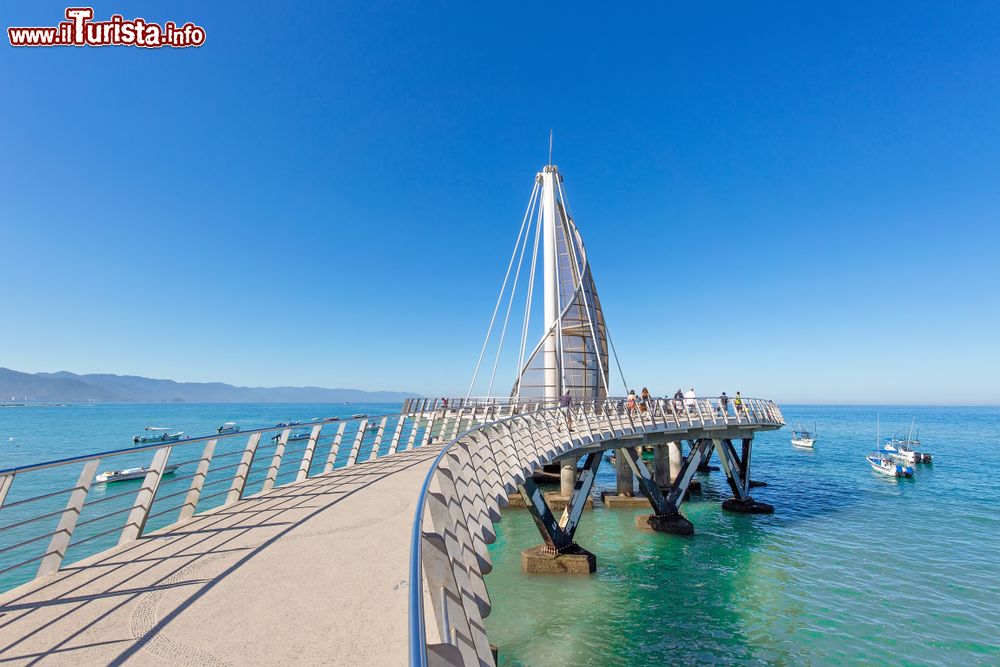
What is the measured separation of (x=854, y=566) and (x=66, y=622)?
20513 mm

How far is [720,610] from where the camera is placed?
41.3ft

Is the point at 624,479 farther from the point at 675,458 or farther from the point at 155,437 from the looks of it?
the point at 155,437

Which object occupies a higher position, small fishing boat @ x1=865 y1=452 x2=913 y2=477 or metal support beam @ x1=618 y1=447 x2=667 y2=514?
metal support beam @ x1=618 y1=447 x2=667 y2=514

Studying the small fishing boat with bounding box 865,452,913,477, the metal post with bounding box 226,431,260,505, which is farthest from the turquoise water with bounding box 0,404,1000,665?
the small fishing boat with bounding box 865,452,913,477

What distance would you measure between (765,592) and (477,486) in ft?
38.7

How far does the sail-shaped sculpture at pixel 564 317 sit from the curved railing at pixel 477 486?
6.75m

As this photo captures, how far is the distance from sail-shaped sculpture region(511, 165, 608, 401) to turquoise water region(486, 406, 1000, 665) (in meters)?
8.48

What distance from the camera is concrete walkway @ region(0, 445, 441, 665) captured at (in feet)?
10.6

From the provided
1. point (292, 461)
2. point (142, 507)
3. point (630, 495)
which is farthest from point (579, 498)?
point (142, 507)

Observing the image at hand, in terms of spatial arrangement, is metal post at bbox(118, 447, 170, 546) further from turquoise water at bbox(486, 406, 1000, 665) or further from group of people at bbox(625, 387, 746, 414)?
group of people at bbox(625, 387, 746, 414)

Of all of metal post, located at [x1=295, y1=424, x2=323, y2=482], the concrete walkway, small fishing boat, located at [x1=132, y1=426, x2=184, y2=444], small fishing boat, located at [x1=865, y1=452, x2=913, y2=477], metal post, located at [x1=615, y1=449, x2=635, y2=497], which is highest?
metal post, located at [x1=295, y1=424, x2=323, y2=482]

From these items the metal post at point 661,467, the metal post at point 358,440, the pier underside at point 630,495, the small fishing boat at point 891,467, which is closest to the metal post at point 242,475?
the metal post at point 358,440

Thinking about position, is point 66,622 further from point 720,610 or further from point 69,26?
point 69,26

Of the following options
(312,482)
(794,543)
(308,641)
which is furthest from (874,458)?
(308,641)
